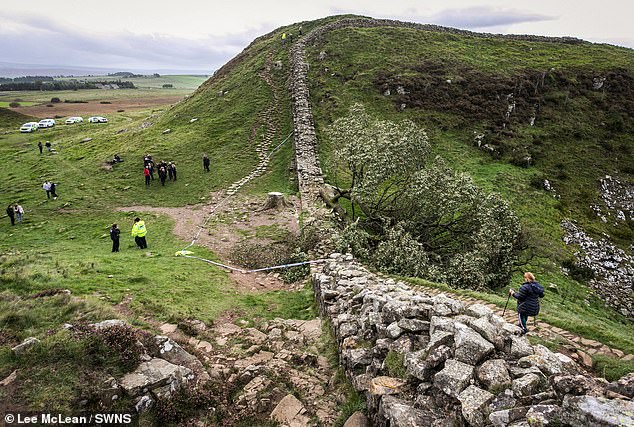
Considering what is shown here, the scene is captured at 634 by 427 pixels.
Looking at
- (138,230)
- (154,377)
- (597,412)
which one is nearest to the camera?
(597,412)

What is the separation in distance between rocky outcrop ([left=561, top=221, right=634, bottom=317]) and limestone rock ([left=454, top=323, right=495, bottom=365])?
20.2 metres

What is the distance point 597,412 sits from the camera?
17.3 feet

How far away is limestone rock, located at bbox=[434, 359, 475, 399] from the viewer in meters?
7.07

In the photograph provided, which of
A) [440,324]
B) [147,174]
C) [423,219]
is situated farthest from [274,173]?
[440,324]

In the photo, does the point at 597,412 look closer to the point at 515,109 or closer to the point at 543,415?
the point at 543,415

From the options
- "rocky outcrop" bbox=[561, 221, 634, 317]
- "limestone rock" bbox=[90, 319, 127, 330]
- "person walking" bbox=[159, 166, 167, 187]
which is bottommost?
"rocky outcrop" bbox=[561, 221, 634, 317]

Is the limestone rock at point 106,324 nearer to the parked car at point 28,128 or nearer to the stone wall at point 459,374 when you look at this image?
the stone wall at point 459,374

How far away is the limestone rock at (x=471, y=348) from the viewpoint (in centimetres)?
757

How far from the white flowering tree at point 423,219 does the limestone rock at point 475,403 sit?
9.94 m

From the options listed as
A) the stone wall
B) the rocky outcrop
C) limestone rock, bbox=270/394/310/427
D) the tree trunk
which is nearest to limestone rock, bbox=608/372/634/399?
the stone wall

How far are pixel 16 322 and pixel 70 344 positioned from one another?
2.51 metres

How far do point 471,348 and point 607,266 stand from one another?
24833 mm

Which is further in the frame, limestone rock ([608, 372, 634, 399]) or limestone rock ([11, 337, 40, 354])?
limestone rock ([11, 337, 40, 354])

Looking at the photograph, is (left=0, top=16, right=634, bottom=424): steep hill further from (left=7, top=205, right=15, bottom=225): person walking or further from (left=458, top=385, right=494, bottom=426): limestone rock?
(left=458, top=385, right=494, bottom=426): limestone rock
